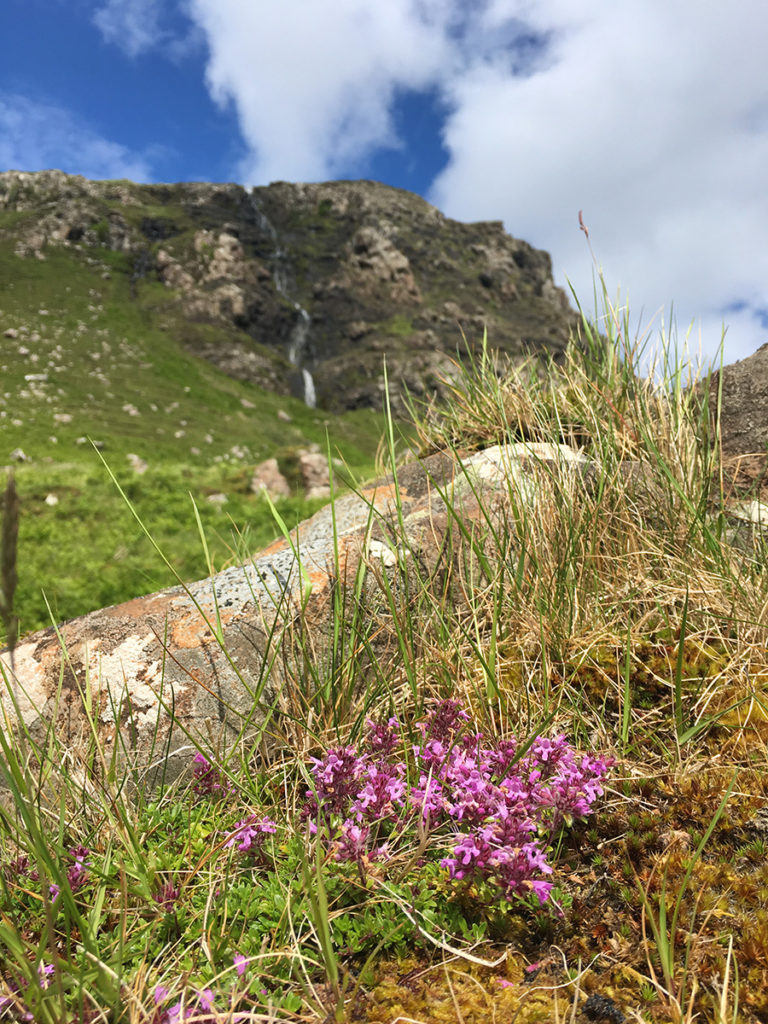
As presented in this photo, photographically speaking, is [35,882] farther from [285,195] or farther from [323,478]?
[285,195]

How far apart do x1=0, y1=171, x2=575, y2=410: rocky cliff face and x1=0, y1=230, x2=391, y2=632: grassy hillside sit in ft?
12.4

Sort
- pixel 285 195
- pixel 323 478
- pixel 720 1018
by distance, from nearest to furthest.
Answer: pixel 720 1018, pixel 323 478, pixel 285 195

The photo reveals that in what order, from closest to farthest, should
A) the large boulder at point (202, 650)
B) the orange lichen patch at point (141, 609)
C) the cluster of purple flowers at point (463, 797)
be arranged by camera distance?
the cluster of purple flowers at point (463, 797) → the large boulder at point (202, 650) → the orange lichen patch at point (141, 609)

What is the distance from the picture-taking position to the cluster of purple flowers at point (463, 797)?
1.37 metres

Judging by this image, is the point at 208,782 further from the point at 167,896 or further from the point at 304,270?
the point at 304,270

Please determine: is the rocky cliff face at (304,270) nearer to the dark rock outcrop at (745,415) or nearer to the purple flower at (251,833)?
the dark rock outcrop at (745,415)

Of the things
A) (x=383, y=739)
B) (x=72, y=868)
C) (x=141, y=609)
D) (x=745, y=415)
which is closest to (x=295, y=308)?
(x=745, y=415)

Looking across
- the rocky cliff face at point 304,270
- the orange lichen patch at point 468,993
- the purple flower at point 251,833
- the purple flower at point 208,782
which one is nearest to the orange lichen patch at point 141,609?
the purple flower at point 208,782

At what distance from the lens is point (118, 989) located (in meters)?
1.13

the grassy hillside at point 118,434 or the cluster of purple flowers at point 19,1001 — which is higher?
the grassy hillside at point 118,434

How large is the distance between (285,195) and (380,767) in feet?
Answer: 387

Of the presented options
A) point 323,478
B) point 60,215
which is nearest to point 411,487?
point 323,478

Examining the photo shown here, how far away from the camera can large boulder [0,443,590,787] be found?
6.67ft

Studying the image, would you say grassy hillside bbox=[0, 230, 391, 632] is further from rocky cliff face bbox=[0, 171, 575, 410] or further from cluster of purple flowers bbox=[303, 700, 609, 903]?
rocky cliff face bbox=[0, 171, 575, 410]
